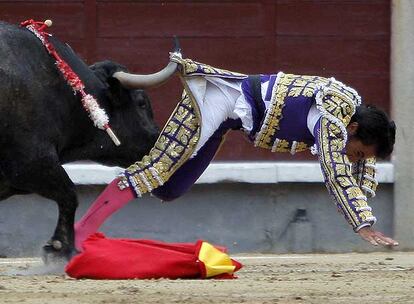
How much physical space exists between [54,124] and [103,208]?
0.51m

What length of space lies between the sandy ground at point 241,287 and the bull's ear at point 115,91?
0.94 m

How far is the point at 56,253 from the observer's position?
700 cm

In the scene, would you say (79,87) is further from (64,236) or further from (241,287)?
(241,287)

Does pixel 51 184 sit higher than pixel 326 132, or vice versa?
pixel 326 132

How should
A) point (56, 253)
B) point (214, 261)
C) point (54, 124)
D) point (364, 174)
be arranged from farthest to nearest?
point (54, 124)
point (56, 253)
point (364, 174)
point (214, 261)

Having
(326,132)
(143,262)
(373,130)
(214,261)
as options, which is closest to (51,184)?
(143,262)

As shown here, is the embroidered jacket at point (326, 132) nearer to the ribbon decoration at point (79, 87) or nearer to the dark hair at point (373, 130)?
the dark hair at point (373, 130)

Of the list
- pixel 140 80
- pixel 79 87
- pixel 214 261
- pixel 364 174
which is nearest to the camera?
pixel 214 261

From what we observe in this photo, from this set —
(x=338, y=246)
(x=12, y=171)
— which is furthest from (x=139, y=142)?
(x=338, y=246)

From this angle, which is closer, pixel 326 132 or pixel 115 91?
pixel 326 132

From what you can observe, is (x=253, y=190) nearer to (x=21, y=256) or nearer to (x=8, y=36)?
(x=21, y=256)

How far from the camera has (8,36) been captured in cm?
719

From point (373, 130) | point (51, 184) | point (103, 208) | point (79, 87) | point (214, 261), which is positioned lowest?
point (214, 261)

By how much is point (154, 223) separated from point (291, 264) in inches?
48.4
